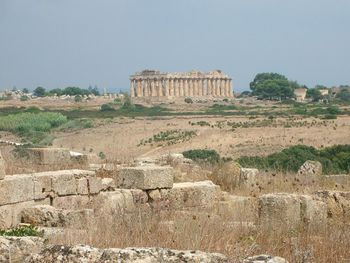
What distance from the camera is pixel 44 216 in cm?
998

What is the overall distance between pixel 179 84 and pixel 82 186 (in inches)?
5221

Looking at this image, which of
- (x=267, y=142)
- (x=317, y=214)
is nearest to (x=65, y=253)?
(x=317, y=214)

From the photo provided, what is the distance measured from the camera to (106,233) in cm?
726

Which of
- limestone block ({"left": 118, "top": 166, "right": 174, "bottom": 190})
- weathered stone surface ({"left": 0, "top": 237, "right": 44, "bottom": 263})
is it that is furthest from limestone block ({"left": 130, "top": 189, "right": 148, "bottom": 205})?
weathered stone surface ({"left": 0, "top": 237, "right": 44, "bottom": 263})

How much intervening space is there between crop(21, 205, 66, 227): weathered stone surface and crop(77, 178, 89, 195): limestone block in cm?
160

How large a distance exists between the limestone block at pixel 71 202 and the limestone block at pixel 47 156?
154 inches

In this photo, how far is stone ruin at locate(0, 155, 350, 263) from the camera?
9664 mm

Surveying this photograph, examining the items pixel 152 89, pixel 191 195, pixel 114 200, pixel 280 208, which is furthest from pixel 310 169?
pixel 152 89

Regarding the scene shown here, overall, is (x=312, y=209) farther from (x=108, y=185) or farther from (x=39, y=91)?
(x=39, y=91)

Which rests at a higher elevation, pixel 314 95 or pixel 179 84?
pixel 179 84

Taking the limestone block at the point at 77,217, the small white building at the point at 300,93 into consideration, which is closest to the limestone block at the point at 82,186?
the limestone block at the point at 77,217

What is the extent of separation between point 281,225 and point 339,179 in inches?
270

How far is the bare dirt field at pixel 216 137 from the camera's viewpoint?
4131 cm

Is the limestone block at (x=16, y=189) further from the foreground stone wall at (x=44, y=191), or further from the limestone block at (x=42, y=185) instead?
the limestone block at (x=42, y=185)
